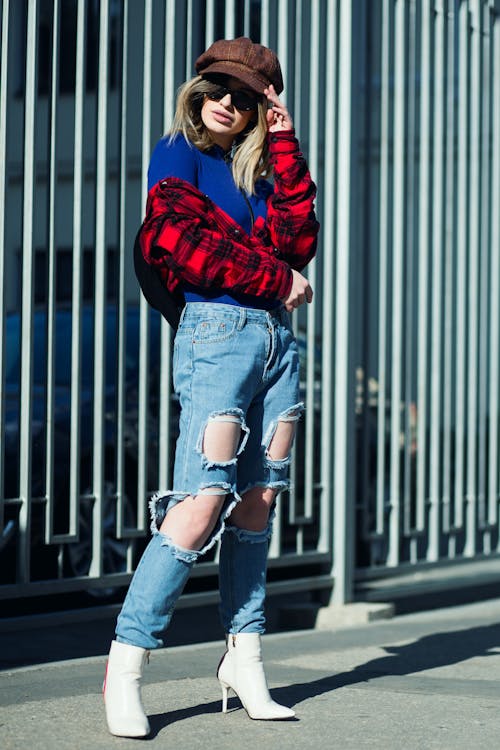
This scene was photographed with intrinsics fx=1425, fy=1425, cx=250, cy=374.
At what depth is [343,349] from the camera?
20.4ft

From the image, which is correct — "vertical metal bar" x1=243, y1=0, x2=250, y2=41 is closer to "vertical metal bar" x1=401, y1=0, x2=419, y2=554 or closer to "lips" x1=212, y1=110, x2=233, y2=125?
"vertical metal bar" x1=401, y1=0, x2=419, y2=554

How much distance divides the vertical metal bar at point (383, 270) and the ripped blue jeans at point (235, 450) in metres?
2.75

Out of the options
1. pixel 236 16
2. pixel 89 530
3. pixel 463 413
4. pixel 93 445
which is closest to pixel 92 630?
pixel 89 530

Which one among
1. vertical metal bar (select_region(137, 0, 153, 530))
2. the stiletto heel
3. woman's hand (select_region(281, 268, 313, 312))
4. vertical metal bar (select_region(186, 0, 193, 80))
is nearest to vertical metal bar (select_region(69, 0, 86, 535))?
vertical metal bar (select_region(137, 0, 153, 530))

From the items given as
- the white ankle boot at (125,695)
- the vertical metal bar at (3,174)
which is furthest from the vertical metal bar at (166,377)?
the white ankle boot at (125,695)

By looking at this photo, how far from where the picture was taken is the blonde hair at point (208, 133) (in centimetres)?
382

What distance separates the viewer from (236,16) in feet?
19.2

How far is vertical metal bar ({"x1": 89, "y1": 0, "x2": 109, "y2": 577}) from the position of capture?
5086 mm

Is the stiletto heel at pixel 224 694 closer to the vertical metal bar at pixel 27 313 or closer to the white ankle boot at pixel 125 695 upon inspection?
the white ankle boot at pixel 125 695

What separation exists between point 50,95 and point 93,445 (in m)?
1.24

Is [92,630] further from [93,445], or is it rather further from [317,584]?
[93,445]

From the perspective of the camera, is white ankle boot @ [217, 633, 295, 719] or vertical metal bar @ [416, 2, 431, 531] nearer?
white ankle boot @ [217, 633, 295, 719]

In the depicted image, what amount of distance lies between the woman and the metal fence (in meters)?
1.16

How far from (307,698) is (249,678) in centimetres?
47
